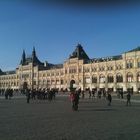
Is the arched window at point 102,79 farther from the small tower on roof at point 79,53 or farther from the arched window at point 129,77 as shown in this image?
the small tower on roof at point 79,53

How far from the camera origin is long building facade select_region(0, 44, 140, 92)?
102188 mm

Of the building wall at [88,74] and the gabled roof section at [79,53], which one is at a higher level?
the gabled roof section at [79,53]

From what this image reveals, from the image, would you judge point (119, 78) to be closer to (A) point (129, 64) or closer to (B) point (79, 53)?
(A) point (129, 64)

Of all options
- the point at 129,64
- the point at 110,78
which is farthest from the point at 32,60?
the point at 129,64

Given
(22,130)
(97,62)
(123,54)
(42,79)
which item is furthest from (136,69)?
(22,130)

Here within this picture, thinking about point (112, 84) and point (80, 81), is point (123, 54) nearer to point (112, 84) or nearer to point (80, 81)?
point (112, 84)

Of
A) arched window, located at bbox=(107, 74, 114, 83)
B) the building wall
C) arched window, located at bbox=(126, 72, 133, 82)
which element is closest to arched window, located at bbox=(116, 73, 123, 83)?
the building wall

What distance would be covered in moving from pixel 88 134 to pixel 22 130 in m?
3.08

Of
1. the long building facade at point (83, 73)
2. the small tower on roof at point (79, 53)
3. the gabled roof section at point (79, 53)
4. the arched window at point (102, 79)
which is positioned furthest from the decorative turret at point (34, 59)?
the arched window at point (102, 79)

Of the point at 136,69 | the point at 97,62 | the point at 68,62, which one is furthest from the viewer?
the point at 68,62

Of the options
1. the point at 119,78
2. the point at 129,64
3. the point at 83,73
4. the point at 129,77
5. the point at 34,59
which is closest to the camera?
the point at 129,64

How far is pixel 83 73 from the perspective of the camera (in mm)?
120125

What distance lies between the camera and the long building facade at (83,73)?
102188 mm

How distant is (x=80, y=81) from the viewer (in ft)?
398
